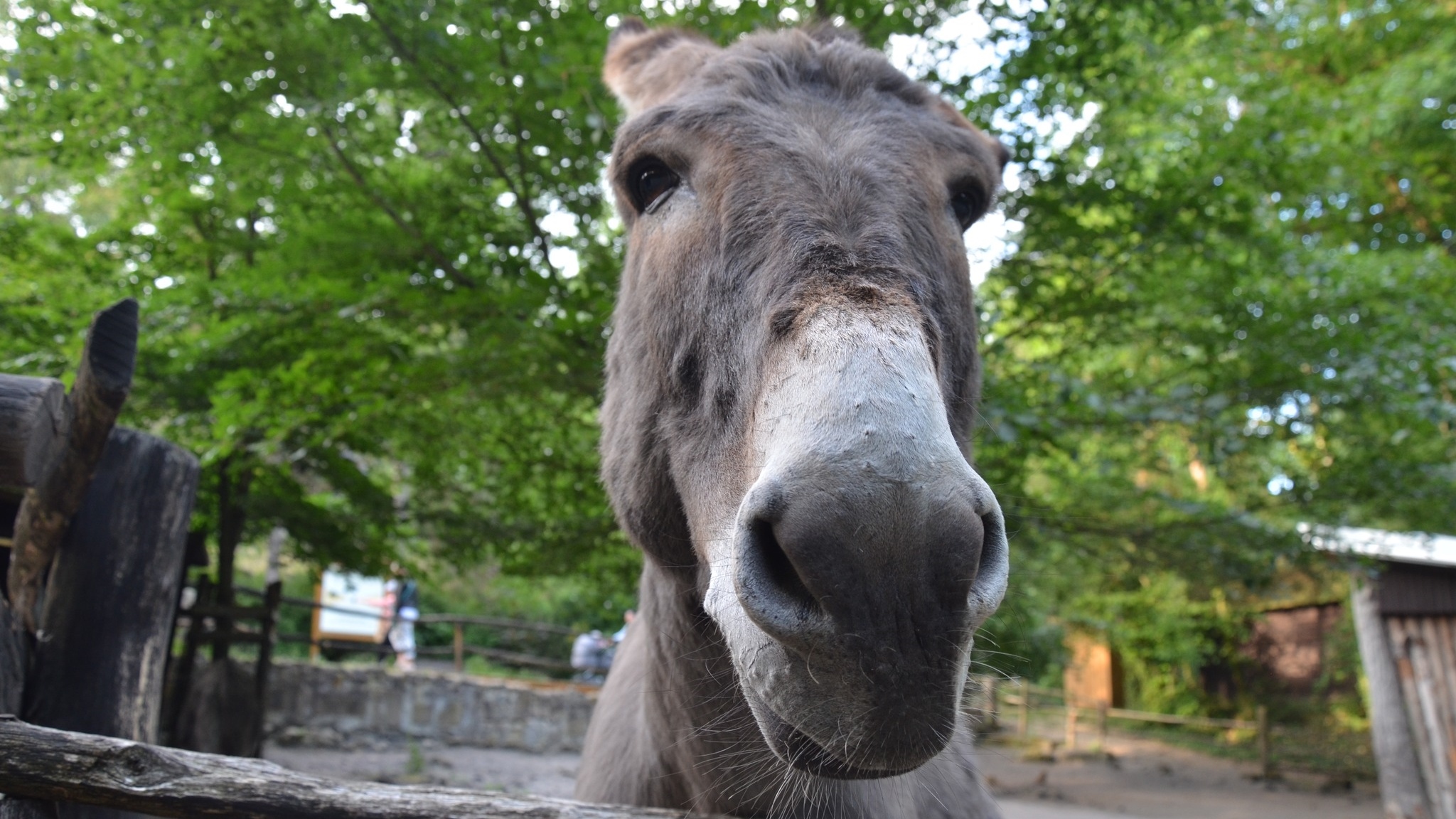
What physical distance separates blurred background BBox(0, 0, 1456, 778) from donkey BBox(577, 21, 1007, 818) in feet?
5.47

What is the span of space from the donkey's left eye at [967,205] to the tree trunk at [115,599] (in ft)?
7.96

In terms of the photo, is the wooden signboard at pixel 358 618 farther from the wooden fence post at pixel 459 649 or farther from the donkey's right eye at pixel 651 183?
the donkey's right eye at pixel 651 183

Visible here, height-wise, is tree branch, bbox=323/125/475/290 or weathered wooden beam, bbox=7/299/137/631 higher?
tree branch, bbox=323/125/475/290

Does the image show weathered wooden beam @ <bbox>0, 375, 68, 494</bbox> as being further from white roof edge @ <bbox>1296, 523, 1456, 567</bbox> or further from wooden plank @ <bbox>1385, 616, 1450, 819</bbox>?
wooden plank @ <bbox>1385, 616, 1450, 819</bbox>

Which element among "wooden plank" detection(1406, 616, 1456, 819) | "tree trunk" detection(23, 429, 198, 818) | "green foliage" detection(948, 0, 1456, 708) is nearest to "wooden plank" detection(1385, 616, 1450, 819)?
"wooden plank" detection(1406, 616, 1456, 819)

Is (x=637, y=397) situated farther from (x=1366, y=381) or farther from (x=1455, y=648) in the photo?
(x=1455, y=648)

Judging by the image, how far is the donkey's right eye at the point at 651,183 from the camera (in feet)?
6.81

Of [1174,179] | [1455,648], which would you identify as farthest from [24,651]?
[1455,648]

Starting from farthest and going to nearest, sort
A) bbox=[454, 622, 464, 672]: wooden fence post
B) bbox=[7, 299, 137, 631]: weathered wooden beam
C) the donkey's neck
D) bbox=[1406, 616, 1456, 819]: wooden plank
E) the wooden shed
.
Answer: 1. bbox=[454, 622, 464, 672]: wooden fence post
2. the wooden shed
3. bbox=[1406, 616, 1456, 819]: wooden plank
4. bbox=[7, 299, 137, 631]: weathered wooden beam
5. the donkey's neck

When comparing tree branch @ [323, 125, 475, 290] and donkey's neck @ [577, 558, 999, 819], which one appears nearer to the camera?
donkey's neck @ [577, 558, 999, 819]

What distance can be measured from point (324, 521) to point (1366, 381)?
8.89 m

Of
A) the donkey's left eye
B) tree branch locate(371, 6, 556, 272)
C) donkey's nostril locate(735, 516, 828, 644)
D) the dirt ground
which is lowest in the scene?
the dirt ground

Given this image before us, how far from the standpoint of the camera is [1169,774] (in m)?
15.9

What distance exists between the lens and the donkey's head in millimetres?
1176
